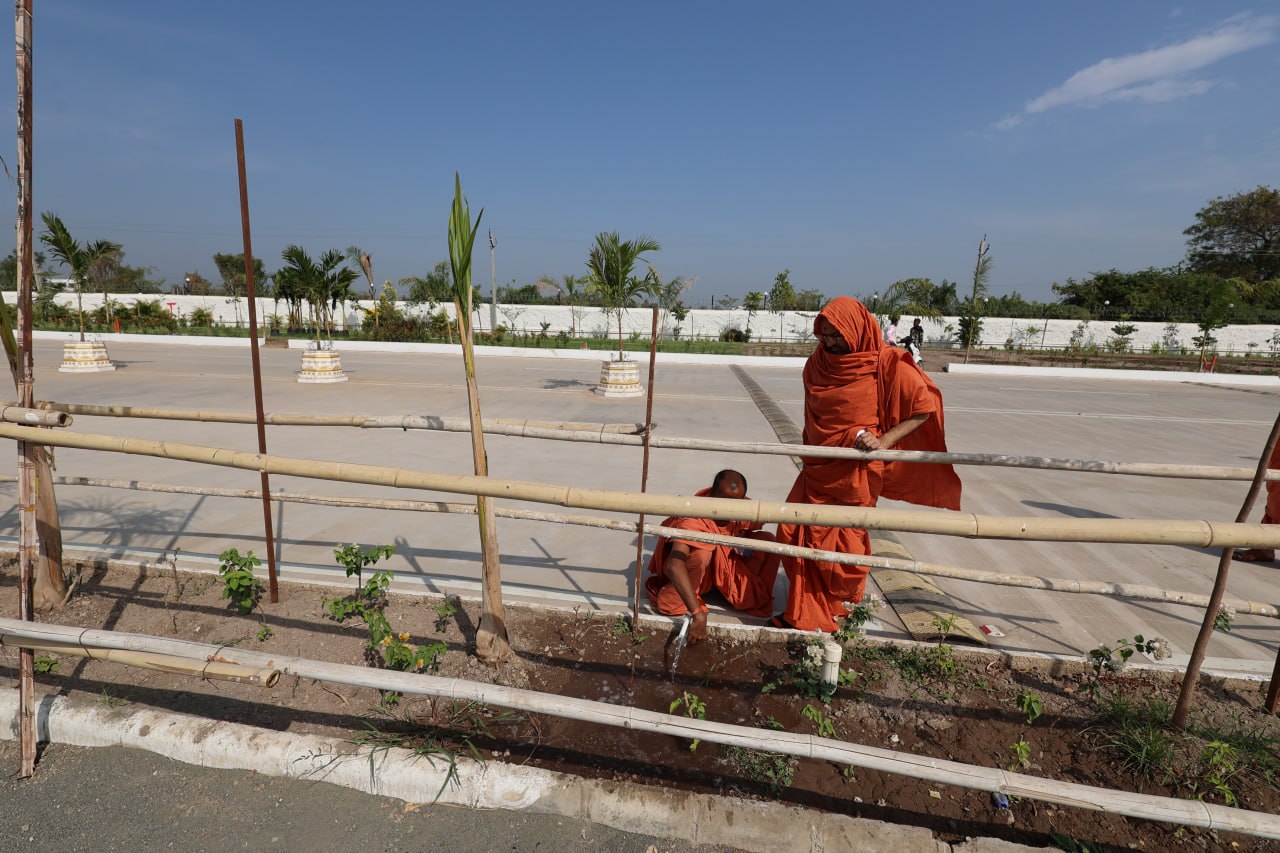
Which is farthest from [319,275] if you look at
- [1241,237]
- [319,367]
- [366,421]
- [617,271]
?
[1241,237]

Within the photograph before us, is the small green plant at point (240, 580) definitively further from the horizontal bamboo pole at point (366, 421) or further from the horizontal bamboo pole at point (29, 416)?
the horizontal bamboo pole at point (29, 416)

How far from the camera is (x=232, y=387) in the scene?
10.5 metres

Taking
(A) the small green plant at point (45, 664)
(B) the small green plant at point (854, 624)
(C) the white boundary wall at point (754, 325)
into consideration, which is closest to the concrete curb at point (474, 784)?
(A) the small green plant at point (45, 664)

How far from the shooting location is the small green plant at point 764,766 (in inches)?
76.2

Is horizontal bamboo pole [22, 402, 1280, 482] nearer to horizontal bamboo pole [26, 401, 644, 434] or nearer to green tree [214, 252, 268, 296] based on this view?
horizontal bamboo pole [26, 401, 644, 434]

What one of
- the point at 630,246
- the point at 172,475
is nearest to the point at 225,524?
the point at 172,475

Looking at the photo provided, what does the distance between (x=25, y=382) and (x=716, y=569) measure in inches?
113

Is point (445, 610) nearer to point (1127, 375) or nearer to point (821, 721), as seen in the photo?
point (821, 721)

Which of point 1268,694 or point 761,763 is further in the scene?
point 1268,694

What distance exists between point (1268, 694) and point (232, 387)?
12.8 metres

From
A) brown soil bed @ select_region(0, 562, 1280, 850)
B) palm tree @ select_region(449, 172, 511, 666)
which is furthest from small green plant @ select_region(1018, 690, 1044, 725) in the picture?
palm tree @ select_region(449, 172, 511, 666)

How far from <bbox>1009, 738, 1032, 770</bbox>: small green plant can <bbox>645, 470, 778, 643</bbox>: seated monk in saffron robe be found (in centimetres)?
113

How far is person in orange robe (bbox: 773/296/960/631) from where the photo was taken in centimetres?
264

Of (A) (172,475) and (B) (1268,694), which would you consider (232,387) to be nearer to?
(A) (172,475)
